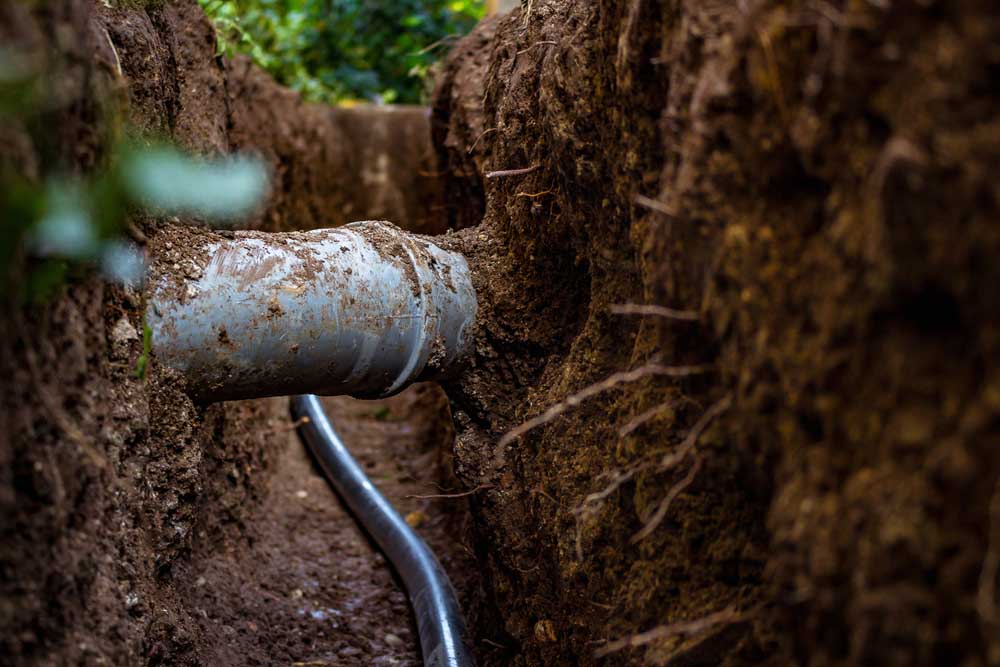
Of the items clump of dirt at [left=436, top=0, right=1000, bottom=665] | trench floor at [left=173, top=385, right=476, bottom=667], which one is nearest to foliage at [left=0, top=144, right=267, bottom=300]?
clump of dirt at [left=436, top=0, right=1000, bottom=665]

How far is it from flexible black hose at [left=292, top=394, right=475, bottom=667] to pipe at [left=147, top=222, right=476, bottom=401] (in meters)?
0.85

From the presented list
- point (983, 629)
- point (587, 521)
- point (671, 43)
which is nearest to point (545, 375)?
point (587, 521)

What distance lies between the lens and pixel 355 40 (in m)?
6.83

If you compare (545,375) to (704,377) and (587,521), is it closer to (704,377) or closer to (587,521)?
(587,521)

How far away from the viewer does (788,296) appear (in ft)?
4.25

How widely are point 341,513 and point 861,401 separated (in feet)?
10.3

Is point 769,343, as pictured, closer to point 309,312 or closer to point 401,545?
point 309,312

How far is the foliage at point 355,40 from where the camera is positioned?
21.6ft

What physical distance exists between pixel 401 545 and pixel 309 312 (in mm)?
1430

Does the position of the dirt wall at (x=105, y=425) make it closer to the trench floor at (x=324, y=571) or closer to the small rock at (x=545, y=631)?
the trench floor at (x=324, y=571)

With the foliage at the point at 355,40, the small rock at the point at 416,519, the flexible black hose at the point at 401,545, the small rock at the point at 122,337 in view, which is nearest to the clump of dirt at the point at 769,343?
the flexible black hose at the point at 401,545

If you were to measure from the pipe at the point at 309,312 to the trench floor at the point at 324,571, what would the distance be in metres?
0.42

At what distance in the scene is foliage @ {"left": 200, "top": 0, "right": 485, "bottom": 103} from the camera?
6570 millimetres

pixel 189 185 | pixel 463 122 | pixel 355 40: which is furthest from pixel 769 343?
pixel 355 40
